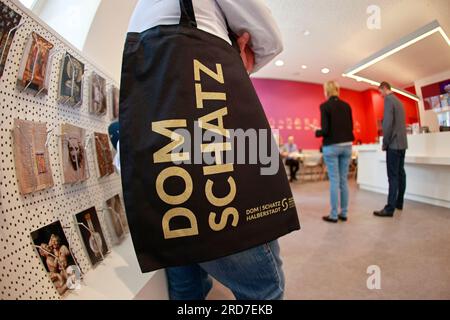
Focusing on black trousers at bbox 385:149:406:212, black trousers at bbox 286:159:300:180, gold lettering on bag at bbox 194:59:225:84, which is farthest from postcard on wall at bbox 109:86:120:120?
black trousers at bbox 286:159:300:180

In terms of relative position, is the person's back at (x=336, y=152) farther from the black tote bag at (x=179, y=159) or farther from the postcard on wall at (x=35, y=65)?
the postcard on wall at (x=35, y=65)

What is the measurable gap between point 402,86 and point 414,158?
199mm

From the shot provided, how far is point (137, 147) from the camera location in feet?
1.02

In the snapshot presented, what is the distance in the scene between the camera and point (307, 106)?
4.38 feet

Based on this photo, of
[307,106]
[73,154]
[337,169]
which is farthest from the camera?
[337,169]

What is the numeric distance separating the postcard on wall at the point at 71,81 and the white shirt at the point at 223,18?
373 millimetres

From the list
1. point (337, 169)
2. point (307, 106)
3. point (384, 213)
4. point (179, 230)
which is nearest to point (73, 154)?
point (179, 230)

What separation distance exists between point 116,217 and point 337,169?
1.56 meters

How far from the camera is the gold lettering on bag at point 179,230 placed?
31cm

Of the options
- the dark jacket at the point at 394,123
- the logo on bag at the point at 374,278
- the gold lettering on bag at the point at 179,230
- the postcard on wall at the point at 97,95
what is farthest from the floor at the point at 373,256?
the postcard on wall at the point at 97,95

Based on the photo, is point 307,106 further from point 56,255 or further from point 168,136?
point 56,255

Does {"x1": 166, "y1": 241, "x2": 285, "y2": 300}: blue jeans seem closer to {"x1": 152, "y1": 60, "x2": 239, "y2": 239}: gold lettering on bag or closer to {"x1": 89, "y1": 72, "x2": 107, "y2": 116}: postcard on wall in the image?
{"x1": 152, "y1": 60, "x2": 239, "y2": 239}: gold lettering on bag

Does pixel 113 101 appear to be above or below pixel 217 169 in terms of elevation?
above
